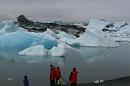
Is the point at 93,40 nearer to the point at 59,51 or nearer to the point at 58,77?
the point at 59,51

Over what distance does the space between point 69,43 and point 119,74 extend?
2465cm

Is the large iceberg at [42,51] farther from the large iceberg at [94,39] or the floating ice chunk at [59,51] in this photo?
the large iceberg at [94,39]

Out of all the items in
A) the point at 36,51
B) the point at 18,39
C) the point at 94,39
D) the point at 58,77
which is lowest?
the point at 94,39

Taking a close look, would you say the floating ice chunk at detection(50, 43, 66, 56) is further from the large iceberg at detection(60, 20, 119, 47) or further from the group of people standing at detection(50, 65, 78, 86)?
the group of people standing at detection(50, 65, 78, 86)

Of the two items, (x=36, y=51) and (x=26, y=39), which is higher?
(x=26, y=39)

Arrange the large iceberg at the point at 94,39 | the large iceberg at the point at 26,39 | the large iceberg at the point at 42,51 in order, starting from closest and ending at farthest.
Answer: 1. the large iceberg at the point at 42,51
2. the large iceberg at the point at 26,39
3. the large iceberg at the point at 94,39

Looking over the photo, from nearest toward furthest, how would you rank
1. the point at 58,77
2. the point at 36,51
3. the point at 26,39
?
the point at 58,77 → the point at 36,51 → the point at 26,39

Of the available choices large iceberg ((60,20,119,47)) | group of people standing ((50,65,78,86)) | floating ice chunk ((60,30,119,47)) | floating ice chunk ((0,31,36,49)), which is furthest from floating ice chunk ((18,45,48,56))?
group of people standing ((50,65,78,86))

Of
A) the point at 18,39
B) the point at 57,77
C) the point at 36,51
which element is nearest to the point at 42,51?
Result: the point at 36,51

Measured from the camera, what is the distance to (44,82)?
13.3m

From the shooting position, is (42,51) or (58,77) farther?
(42,51)

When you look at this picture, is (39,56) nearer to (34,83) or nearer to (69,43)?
(34,83)

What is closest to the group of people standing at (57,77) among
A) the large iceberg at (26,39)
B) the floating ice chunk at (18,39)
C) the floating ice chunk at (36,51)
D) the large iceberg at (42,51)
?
the large iceberg at (42,51)

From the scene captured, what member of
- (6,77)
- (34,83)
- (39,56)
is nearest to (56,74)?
(34,83)
